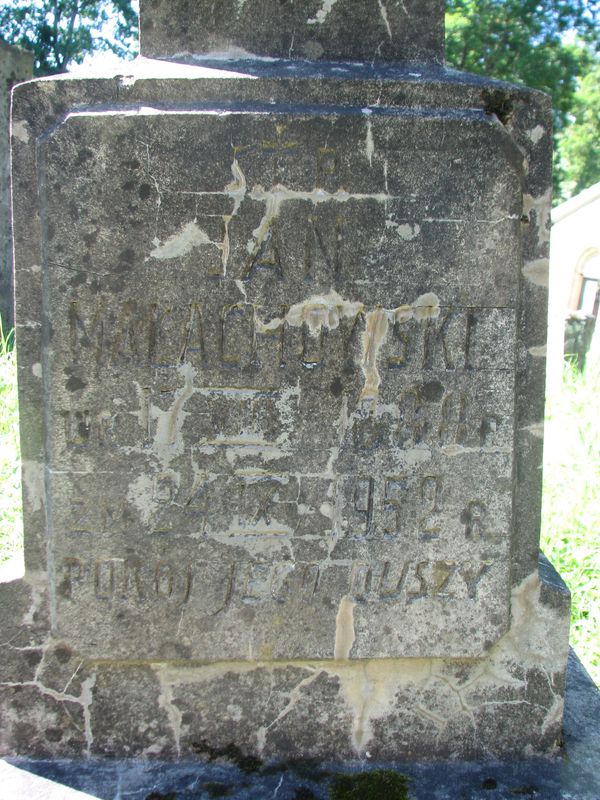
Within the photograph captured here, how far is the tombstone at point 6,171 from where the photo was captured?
673cm

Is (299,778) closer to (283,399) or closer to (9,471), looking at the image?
(283,399)

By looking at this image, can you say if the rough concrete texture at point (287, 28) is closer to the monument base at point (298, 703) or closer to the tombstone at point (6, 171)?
the monument base at point (298, 703)

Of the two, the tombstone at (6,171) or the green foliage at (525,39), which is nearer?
the tombstone at (6,171)

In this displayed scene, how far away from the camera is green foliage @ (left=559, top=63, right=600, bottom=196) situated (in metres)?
19.9

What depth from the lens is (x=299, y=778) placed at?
2102 millimetres

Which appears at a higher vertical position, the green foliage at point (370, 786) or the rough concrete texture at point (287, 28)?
the rough concrete texture at point (287, 28)

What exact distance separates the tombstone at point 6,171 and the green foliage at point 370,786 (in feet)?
17.7

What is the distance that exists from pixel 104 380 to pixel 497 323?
953mm

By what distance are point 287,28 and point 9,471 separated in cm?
289

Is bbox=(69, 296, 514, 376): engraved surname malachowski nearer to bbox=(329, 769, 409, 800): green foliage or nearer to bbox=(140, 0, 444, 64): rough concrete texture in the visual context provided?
bbox=(140, 0, 444, 64): rough concrete texture

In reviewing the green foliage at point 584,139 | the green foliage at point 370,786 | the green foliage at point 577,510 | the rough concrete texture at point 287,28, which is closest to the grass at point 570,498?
the green foliage at point 577,510

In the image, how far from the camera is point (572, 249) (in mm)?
9023

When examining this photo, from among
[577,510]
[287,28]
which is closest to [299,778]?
[287,28]

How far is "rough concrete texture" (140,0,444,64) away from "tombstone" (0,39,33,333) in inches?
198
